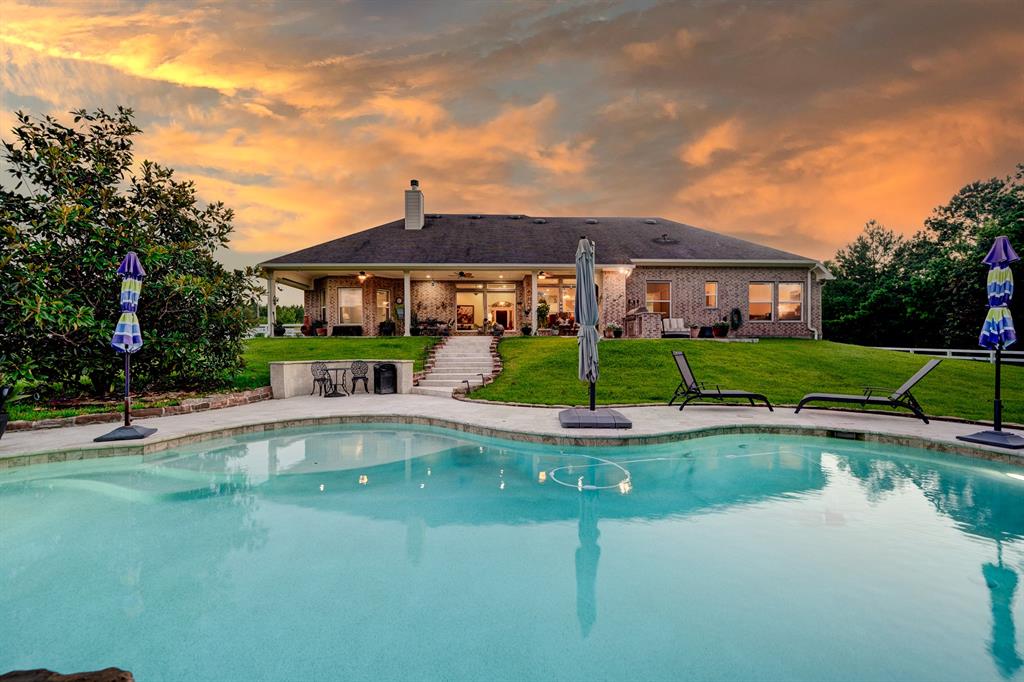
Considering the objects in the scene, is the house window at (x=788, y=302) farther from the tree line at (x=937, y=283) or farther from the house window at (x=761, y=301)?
the tree line at (x=937, y=283)

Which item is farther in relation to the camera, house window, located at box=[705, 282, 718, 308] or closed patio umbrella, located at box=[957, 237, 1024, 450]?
house window, located at box=[705, 282, 718, 308]

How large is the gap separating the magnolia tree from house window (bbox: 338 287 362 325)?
10.6 meters

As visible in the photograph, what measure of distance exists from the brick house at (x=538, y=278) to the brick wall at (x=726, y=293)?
5 cm

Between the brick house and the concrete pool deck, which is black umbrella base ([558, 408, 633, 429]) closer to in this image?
the concrete pool deck

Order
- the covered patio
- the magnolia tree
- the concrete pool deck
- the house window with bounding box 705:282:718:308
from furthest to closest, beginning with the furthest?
the house window with bounding box 705:282:718:308 < the covered patio < the magnolia tree < the concrete pool deck

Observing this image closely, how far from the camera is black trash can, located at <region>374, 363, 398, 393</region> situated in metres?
12.7

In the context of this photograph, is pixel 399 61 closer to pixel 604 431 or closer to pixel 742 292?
pixel 604 431

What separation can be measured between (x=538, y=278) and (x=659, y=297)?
6.04 m

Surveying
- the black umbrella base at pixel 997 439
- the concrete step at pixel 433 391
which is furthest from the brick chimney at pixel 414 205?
the black umbrella base at pixel 997 439

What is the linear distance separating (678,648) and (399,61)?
18.0 m

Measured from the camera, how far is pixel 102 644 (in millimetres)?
2830

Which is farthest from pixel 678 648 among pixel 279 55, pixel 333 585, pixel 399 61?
pixel 399 61

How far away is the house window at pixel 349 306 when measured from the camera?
72.0ft

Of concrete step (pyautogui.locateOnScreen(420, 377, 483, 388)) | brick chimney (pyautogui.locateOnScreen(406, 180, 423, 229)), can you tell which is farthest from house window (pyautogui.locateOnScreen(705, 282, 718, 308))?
brick chimney (pyautogui.locateOnScreen(406, 180, 423, 229))
